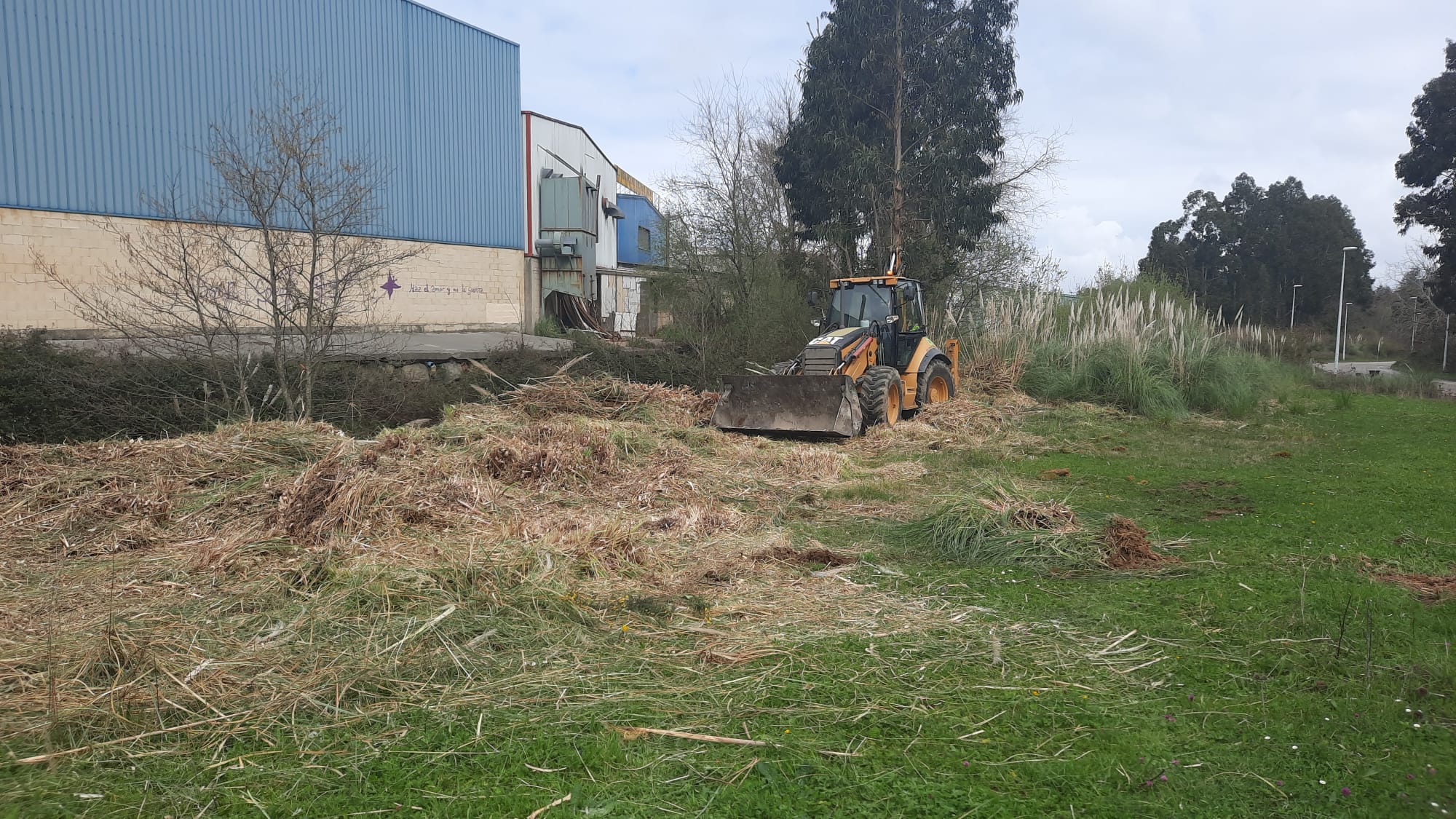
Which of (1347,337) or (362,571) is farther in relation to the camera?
(1347,337)

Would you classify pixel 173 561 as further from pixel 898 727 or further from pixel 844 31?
pixel 844 31

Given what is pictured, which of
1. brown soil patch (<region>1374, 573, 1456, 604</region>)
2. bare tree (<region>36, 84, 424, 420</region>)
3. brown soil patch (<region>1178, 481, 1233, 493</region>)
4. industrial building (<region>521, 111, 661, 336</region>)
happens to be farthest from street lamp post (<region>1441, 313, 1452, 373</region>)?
bare tree (<region>36, 84, 424, 420</region>)

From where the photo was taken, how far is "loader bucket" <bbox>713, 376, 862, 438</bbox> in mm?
12055

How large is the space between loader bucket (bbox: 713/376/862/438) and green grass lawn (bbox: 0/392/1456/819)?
6333mm

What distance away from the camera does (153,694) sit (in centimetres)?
355

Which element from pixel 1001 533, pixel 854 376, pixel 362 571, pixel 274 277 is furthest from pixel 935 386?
A: pixel 362 571

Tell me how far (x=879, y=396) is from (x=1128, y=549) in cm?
685

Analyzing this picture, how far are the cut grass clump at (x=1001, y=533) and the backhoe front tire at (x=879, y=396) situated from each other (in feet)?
18.8

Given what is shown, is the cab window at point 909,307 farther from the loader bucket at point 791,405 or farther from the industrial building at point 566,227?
the industrial building at point 566,227

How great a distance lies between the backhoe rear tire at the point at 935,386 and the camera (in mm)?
14516

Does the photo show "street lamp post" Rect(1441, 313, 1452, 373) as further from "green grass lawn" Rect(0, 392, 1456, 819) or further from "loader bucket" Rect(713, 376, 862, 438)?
"green grass lawn" Rect(0, 392, 1456, 819)

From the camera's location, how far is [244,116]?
21.0 metres

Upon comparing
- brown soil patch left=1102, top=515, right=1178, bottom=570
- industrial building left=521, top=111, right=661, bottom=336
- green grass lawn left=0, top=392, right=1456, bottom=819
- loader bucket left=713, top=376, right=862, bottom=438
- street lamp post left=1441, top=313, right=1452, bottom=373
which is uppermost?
industrial building left=521, top=111, right=661, bottom=336

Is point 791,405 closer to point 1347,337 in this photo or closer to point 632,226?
point 632,226
